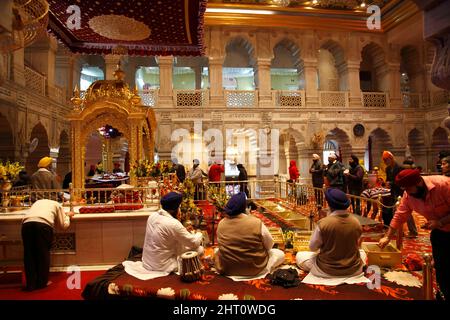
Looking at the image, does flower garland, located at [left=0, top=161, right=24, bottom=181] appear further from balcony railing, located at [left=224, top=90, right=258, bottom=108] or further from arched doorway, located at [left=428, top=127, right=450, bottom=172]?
arched doorway, located at [left=428, top=127, right=450, bottom=172]

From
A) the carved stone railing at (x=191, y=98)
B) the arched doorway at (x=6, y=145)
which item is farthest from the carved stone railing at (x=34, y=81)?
the carved stone railing at (x=191, y=98)

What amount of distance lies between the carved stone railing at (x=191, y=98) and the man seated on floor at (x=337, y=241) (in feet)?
36.2

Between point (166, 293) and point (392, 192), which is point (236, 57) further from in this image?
point (166, 293)

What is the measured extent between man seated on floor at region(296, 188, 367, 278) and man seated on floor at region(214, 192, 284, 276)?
55 cm

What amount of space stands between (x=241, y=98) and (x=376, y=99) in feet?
21.9

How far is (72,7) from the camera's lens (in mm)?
4504

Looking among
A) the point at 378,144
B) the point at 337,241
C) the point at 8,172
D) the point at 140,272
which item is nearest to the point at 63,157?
the point at 8,172

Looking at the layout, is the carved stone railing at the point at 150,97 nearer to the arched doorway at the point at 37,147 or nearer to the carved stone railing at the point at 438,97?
the arched doorway at the point at 37,147

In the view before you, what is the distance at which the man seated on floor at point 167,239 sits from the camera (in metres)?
3.37

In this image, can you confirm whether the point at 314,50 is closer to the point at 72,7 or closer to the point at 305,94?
the point at 305,94

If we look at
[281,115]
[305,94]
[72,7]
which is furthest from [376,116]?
[72,7]

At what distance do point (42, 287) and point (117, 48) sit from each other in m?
4.36

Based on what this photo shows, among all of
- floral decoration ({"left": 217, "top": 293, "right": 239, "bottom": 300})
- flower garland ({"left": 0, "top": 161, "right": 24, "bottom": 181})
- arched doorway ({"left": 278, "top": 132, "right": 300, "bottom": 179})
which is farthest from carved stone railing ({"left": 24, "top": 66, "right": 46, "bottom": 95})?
arched doorway ({"left": 278, "top": 132, "right": 300, "bottom": 179})

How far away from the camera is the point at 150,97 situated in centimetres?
1344
